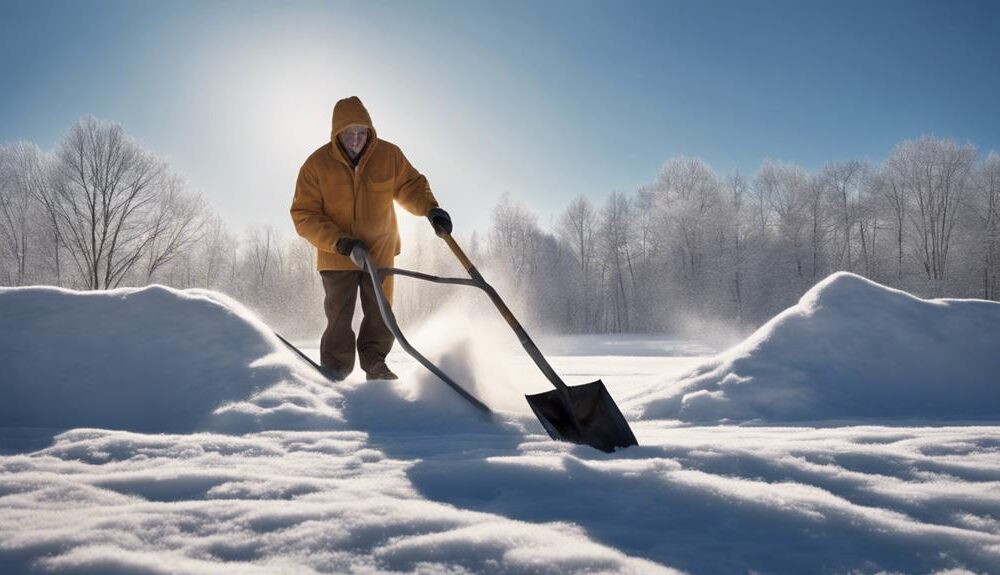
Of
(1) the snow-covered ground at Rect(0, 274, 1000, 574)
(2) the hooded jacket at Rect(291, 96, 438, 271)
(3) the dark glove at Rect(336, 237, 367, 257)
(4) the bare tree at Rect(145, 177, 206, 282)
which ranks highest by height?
(4) the bare tree at Rect(145, 177, 206, 282)

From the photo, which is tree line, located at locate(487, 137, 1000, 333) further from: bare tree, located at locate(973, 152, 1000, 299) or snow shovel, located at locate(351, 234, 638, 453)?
snow shovel, located at locate(351, 234, 638, 453)

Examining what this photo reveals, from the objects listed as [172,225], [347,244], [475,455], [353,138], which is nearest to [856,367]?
[475,455]

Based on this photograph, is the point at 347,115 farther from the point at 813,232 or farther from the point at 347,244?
the point at 813,232

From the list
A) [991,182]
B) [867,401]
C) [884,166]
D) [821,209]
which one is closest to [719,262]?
[821,209]

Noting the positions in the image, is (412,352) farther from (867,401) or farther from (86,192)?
(86,192)

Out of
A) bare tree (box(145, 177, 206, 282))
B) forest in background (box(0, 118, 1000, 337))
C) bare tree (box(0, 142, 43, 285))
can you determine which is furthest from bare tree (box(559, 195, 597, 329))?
bare tree (box(0, 142, 43, 285))

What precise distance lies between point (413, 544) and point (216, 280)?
36.7 metres

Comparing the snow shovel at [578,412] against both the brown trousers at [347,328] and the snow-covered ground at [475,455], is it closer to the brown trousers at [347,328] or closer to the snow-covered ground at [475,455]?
the snow-covered ground at [475,455]

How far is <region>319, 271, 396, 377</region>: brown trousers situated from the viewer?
3719mm

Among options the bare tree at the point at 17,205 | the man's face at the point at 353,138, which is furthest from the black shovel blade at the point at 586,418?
the bare tree at the point at 17,205

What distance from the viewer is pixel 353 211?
3582 millimetres

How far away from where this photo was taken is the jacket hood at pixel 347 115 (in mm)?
3453

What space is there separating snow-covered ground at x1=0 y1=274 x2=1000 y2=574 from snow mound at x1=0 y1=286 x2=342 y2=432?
11 mm

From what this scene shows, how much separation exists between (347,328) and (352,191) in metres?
0.98
